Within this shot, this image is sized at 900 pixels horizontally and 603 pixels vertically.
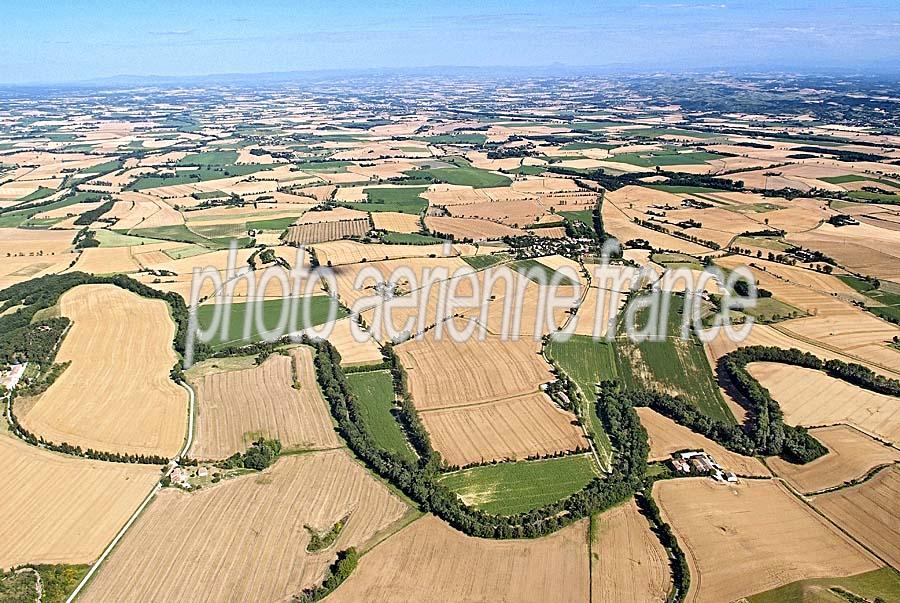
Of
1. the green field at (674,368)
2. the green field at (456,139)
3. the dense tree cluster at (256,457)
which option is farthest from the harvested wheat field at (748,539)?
the green field at (456,139)

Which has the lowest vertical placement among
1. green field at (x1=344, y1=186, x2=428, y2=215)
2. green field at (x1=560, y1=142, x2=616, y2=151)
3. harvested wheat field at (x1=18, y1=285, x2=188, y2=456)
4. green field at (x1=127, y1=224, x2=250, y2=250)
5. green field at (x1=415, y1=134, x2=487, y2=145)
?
green field at (x1=127, y1=224, x2=250, y2=250)

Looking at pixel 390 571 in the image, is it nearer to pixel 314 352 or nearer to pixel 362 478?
pixel 362 478

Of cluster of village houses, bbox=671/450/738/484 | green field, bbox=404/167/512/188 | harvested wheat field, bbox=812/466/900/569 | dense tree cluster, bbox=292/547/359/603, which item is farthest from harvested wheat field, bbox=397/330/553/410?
green field, bbox=404/167/512/188

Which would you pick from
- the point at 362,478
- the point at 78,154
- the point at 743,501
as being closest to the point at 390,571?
the point at 362,478

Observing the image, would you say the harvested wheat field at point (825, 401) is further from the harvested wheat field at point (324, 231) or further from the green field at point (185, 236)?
the green field at point (185, 236)

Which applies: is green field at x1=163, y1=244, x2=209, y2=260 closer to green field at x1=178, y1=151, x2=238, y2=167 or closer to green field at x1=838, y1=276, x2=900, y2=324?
green field at x1=178, y1=151, x2=238, y2=167
